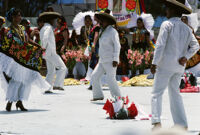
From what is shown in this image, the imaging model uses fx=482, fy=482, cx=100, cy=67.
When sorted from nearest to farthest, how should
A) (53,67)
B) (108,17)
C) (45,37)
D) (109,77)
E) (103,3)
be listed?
(109,77) < (108,17) < (45,37) < (53,67) < (103,3)

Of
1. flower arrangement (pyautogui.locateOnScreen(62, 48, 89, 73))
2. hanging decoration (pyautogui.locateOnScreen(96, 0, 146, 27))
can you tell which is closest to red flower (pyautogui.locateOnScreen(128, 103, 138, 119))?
flower arrangement (pyautogui.locateOnScreen(62, 48, 89, 73))

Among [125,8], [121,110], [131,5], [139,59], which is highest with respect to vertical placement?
[131,5]

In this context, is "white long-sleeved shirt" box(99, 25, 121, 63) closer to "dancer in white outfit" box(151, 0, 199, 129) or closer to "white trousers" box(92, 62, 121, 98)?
"white trousers" box(92, 62, 121, 98)

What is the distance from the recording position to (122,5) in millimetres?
22453

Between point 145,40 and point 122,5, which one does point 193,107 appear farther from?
point 122,5

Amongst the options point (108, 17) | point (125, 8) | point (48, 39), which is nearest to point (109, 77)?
point (108, 17)

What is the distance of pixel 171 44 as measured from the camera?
239 inches

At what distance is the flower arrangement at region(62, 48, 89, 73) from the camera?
18.0 m

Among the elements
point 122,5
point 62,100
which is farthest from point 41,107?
point 122,5

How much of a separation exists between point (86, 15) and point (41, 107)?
23.0ft

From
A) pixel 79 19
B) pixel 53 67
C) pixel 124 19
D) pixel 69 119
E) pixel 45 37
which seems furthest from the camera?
pixel 124 19

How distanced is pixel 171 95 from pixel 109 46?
143 inches

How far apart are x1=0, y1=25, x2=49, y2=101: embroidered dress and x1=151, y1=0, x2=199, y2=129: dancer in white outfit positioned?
3236 millimetres

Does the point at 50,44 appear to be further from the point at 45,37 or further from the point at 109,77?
the point at 109,77
